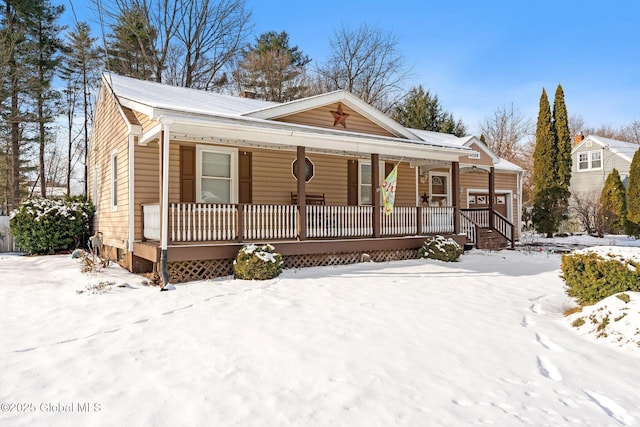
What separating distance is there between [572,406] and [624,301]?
8.27ft

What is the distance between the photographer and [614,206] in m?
20.3

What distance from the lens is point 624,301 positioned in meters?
4.76

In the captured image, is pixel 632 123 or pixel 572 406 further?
pixel 632 123

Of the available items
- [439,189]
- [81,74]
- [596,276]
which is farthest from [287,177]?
[81,74]

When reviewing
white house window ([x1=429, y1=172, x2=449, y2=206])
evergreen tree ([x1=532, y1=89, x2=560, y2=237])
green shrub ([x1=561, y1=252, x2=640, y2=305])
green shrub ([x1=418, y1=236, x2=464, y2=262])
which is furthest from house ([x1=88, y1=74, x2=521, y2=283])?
evergreen tree ([x1=532, y1=89, x2=560, y2=237])

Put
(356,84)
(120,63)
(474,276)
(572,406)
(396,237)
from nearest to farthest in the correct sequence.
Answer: (572,406)
(474,276)
(396,237)
(120,63)
(356,84)

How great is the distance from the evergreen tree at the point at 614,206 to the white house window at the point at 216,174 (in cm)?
1891

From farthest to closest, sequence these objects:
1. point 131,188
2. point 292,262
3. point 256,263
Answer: point 292,262, point 131,188, point 256,263

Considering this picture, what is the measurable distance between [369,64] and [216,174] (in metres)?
22.3

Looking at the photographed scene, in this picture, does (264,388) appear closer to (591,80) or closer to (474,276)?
(474,276)

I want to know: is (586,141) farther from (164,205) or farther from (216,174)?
(164,205)

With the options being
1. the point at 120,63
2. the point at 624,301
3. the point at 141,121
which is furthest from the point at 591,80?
the point at 120,63

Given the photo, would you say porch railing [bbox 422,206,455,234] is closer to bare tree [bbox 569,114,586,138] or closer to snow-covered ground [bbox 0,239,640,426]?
snow-covered ground [bbox 0,239,640,426]

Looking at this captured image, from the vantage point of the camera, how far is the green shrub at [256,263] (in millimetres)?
7641
